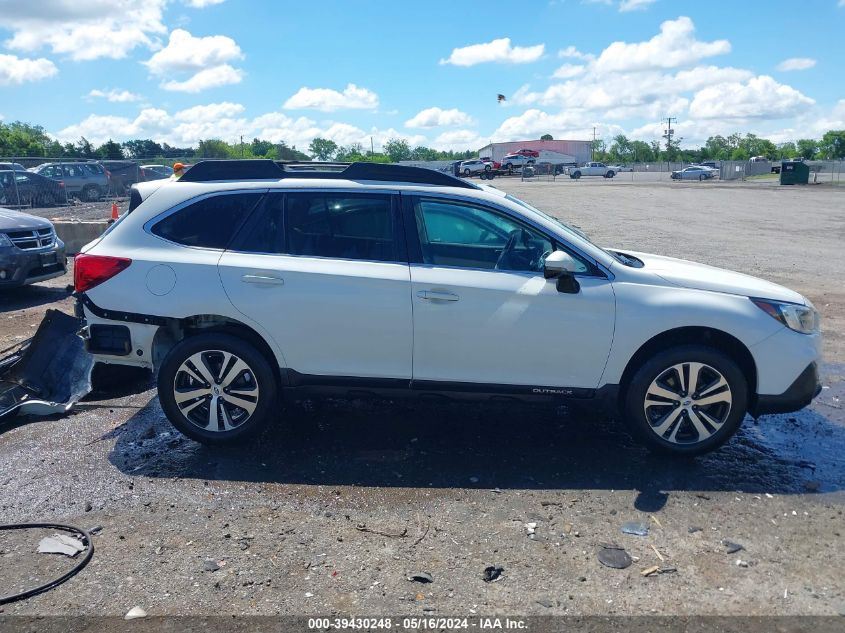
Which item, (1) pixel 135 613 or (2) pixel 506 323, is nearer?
(1) pixel 135 613

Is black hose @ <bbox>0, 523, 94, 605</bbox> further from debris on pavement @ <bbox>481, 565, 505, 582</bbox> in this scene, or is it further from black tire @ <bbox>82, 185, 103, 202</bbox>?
black tire @ <bbox>82, 185, 103, 202</bbox>

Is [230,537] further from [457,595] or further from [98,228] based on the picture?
[98,228]

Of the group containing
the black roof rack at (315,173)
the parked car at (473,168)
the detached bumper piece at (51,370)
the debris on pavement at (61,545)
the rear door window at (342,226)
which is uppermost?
the parked car at (473,168)

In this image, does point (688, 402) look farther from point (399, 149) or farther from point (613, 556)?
point (399, 149)

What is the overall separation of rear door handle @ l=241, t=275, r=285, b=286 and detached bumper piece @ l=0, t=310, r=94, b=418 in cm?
188

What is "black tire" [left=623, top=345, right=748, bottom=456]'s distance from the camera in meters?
4.75

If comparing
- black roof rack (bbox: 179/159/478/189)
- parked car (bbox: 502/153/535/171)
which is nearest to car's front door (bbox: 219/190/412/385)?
black roof rack (bbox: 179/159/478/189)

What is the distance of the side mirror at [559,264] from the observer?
4.68 meters

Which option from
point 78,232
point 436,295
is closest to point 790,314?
point 436,295

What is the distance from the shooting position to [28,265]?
385 inches

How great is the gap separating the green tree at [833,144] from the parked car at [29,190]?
10953 centimetres

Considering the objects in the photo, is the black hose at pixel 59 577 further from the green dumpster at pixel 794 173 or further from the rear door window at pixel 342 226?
the green dumpster at pixel 794 173

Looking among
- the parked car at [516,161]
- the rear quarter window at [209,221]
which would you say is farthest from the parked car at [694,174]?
the rear quarter window at [209,221]

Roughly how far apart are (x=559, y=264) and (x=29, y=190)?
70.2ft
